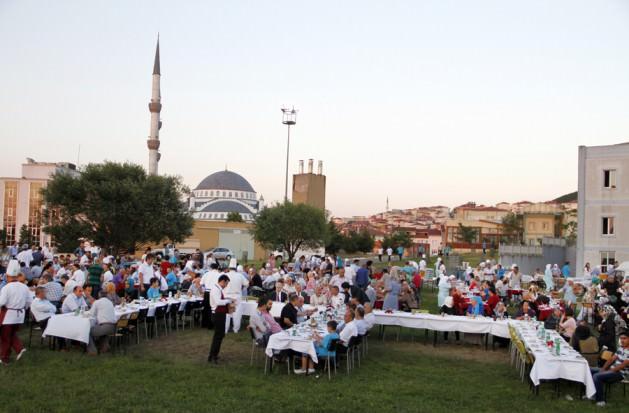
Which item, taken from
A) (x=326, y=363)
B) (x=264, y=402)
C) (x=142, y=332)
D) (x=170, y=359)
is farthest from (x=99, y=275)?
(x=264, y=402)

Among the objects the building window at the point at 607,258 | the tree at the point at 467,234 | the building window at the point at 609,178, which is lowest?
the building window at the point at 607,258

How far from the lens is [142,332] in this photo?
46.6 feet

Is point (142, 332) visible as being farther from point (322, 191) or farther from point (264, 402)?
point (322, 191)

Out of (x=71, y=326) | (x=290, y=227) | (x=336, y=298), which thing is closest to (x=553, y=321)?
(x=336, y=298)

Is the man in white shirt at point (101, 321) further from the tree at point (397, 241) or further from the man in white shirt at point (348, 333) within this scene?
the tree at point (397, 241)

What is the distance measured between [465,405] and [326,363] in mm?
2822

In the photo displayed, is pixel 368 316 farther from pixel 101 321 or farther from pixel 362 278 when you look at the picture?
pixel 362 278

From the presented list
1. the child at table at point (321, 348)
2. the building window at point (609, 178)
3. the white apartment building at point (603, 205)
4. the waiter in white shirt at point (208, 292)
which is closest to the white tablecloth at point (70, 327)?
the waiter in white shirt at point (208, 292)

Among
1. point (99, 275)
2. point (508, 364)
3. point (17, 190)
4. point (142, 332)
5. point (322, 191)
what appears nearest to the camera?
point (508, 364)

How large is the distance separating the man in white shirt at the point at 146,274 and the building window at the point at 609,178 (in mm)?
25344

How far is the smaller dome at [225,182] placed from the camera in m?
111

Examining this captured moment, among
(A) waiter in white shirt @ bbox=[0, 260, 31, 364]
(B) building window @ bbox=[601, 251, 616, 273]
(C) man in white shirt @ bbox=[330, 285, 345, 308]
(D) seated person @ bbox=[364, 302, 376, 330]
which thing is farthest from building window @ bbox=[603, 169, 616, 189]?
(A) waiter in white shirt @ bbox=[0, 260, 31, 364]

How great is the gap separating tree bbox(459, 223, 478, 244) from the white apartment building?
5913 centimetres

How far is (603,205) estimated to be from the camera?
32.5 metres
